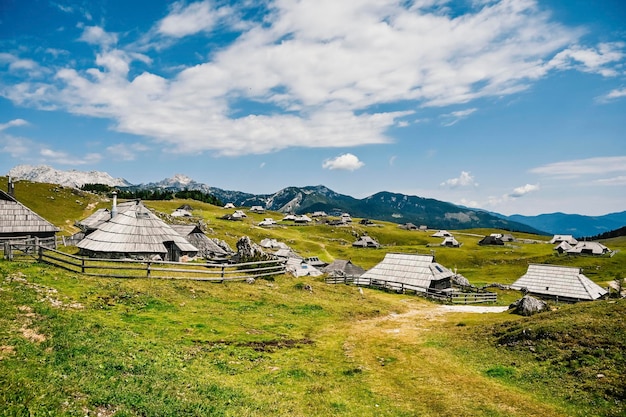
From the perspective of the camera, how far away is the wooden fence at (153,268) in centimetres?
2942

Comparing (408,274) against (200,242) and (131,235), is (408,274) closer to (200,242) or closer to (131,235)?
(200,242)

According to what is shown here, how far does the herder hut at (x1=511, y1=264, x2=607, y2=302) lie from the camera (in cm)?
5563

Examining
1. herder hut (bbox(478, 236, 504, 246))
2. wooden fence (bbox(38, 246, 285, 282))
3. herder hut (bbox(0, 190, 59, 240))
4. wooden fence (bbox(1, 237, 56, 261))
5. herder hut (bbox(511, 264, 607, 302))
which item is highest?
herder hut (bbox(0, 190, 59, 240))

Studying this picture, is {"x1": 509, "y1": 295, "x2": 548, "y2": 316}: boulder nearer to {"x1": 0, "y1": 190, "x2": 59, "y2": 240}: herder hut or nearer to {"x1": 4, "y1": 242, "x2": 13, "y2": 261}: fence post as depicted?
{"x1": 4, "y1": 242, "x2": 13, "y2": 261}: fence post

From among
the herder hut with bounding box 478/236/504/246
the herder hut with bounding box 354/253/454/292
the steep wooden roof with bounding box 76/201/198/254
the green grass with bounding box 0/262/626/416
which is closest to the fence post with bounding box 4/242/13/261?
the green grass with bounding box 0/262/626/416

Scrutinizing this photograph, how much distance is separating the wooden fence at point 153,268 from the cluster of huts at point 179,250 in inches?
155

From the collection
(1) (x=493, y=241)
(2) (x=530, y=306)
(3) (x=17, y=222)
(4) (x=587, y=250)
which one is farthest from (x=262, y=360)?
(1) (x=493, y=241)

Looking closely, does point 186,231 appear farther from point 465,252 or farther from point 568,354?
point 465,252

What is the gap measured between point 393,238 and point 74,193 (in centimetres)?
13363

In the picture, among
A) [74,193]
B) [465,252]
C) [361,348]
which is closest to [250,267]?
[361,348]

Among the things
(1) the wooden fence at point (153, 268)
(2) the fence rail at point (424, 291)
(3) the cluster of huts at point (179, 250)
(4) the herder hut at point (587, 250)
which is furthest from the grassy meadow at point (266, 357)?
(4) the herder hut at point (587, 250)

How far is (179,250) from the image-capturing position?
160 feet

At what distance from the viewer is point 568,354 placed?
16.6 metres

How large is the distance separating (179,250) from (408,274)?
112 feet
